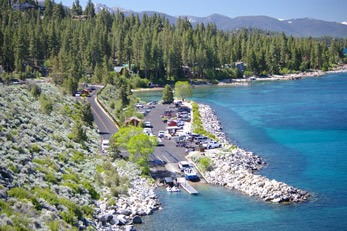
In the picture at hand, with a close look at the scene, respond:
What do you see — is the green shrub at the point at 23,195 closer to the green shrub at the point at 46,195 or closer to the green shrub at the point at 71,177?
the green shrub at the point at 46,195

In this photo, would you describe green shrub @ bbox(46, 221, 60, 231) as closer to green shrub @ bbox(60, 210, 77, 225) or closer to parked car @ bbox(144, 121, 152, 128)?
green shrub @ bbox(60, 210, 77, 225)

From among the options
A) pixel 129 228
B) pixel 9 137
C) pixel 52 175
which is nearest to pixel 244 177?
pixel 129 228

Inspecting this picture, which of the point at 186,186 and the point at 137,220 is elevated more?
the point at 186,186

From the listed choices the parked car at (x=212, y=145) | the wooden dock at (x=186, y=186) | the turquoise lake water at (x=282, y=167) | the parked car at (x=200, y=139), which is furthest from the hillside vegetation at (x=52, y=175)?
the parked car at (x=200, y=139)

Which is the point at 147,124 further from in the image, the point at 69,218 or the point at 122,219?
the point at 69,218

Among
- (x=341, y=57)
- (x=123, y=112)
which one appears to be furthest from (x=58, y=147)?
(x=341, y=57)

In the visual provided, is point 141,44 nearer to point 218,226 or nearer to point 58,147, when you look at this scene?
point 58,147
